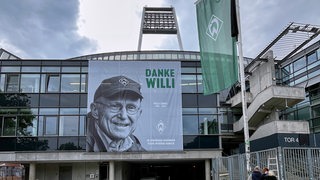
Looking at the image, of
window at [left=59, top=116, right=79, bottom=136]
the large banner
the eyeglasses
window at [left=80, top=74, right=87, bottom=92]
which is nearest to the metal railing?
the large banner

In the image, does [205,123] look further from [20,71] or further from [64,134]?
[20,71]

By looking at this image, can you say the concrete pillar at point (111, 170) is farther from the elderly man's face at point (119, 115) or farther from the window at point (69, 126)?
the window at point (69, 126)

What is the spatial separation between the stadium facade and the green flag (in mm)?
12930

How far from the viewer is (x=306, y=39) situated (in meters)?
26.5

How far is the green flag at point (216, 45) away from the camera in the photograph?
13.8 metres

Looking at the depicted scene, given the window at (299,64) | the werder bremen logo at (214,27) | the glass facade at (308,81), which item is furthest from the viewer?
the window at (299,64)

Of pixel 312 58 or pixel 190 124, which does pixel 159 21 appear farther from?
pixel 190 124

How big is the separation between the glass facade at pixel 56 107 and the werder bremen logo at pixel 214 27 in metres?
14.5

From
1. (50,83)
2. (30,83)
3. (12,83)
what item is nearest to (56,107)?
(50,83)

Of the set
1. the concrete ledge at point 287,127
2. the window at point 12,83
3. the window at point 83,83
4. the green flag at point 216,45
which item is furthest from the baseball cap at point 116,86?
the green flag at point 216,45

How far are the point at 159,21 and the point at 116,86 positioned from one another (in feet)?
129

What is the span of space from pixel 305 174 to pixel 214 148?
13.2 metres

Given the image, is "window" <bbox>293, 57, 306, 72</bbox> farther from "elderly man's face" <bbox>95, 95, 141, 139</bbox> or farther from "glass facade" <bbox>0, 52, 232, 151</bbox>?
"elderly man's face" <bbox>95, 95, 141, 139</bbox>

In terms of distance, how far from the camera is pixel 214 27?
14258mm
